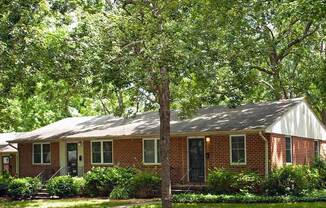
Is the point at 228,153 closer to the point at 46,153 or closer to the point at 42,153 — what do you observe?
the point at 46,153

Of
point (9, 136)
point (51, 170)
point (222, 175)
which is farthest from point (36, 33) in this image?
point (9, 136)

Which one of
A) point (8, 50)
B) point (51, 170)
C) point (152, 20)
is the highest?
point (152, 20)

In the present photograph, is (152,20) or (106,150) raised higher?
(152,20)

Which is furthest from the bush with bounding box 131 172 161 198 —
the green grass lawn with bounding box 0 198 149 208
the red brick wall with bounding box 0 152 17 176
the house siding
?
the red brick wall with bounding box 0 152 17 176

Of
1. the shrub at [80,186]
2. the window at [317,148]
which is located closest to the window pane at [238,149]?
the window at [317,148]

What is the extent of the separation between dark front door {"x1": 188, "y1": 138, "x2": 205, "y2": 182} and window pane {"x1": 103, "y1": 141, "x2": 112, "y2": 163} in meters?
5.06

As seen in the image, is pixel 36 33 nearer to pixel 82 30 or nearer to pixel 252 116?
pixel 82 30

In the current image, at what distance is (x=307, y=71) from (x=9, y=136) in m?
22.9

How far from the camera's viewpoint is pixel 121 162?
2719cm

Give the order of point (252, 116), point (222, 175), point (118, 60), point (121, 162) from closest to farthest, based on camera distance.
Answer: point (118, 60) < point (222, 175) < point (252, 116) < point (121, 162)

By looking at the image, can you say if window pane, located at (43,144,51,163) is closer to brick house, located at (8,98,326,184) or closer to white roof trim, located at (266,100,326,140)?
brick house, located at (8,98,326,184)

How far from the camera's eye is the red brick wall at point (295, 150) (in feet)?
75.7

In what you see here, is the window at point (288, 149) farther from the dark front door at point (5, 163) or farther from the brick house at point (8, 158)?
the dark front door at point (5, 163)

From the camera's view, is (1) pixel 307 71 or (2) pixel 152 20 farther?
(1) pixel 307 71
